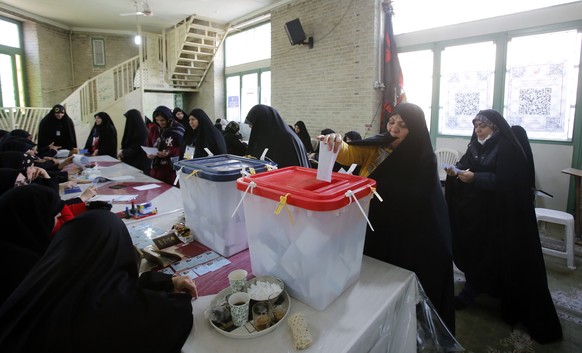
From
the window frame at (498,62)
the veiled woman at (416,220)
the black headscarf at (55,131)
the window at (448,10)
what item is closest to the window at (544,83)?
the window frame at (498,62)

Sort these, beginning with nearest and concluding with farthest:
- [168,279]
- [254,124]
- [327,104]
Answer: [168,279], [254,124], [327,104]

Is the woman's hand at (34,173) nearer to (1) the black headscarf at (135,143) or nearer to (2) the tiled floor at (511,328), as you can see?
(1) the black headscarf at (135,143)

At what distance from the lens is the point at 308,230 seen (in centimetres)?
95

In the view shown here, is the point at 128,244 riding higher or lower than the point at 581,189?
higher

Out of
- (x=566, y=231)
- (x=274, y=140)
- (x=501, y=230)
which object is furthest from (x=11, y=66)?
(x=566, y=231)

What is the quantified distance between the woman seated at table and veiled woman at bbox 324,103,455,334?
101 cm

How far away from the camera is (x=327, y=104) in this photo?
6164 mm

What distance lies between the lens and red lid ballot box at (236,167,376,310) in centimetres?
94

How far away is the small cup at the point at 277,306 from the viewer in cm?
97

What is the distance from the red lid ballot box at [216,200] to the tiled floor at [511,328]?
5.50 feet

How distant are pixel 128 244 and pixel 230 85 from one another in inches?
341

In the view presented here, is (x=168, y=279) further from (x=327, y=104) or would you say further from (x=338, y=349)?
(x=327, y=104)

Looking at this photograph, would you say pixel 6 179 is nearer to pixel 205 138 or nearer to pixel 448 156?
pixel 205 138

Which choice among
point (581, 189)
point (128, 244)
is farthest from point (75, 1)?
point (581, 189)
